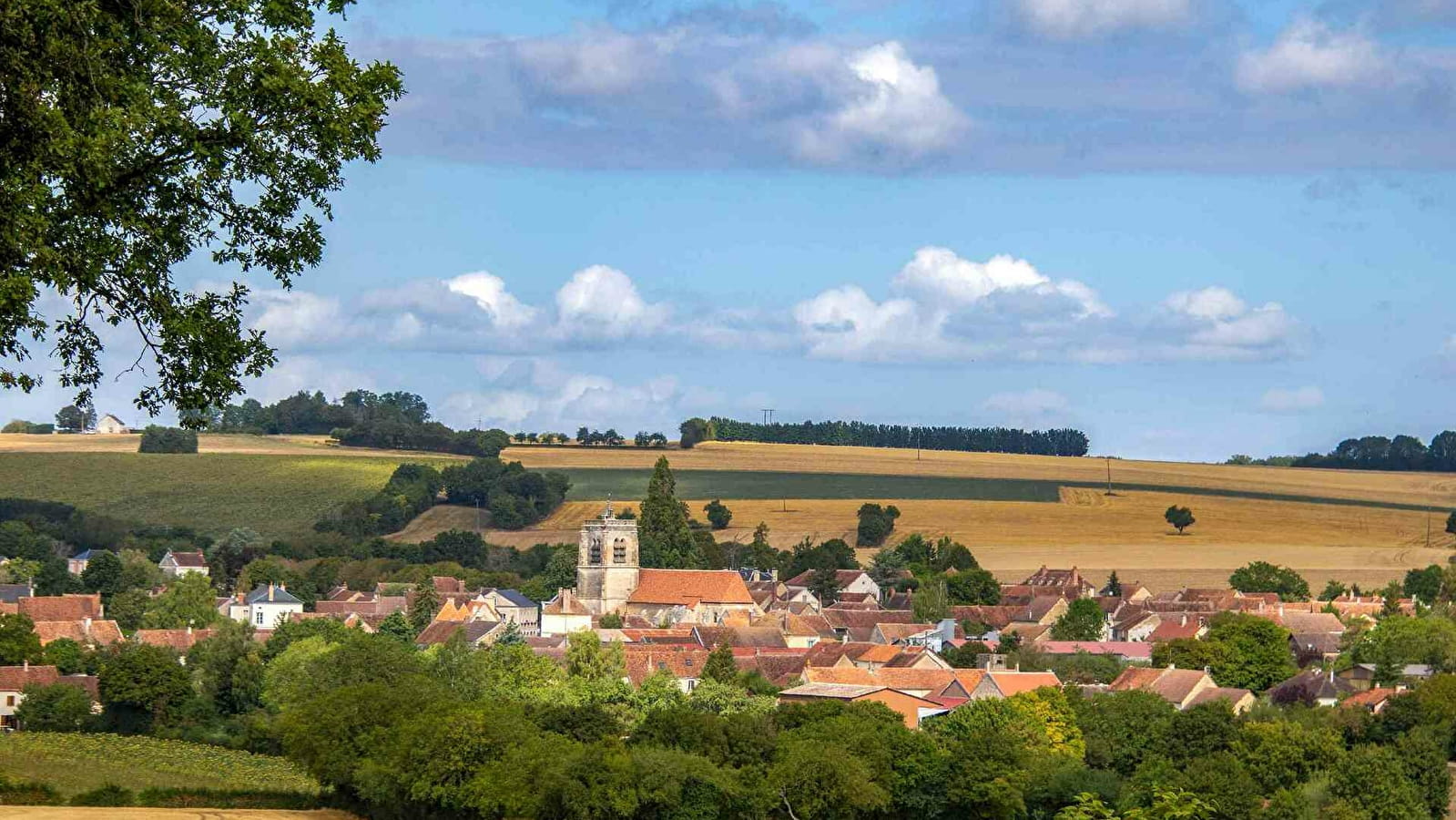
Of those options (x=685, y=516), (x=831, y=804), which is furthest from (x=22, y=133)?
(x=685, y=516)

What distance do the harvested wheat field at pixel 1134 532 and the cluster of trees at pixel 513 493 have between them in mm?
1935

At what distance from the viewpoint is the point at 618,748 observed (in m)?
64.8

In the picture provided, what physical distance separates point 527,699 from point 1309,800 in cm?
2923

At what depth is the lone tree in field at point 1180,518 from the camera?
563 feet

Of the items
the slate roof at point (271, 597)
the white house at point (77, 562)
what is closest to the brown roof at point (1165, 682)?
the slate roof at point (271, 597)

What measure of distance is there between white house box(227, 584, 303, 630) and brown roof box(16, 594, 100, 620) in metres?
17.6

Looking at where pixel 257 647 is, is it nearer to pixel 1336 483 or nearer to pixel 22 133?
pixel 22 133

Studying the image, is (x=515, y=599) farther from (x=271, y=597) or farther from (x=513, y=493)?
(x=513, y=493)

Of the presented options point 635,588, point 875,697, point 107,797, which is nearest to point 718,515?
point 635,588

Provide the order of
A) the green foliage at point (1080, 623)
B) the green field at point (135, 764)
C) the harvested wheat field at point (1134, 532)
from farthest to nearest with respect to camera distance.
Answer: the harvested wheat field at point (1134, 532)
the green foliage at point (1080, 623)
the green field at point (135, 764)

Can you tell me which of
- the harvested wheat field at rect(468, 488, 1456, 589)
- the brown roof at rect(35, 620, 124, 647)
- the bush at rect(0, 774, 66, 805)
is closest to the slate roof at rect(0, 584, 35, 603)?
the brown roof at rect(35, 620, 124, 647)

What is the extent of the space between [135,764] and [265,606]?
69.3 metres

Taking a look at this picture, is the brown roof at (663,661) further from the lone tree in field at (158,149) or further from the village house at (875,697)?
the lone tree in field at (158,149)

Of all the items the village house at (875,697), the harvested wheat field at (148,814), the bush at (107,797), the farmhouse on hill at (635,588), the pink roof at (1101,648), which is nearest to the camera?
the harvested wheat field at (148,814)
